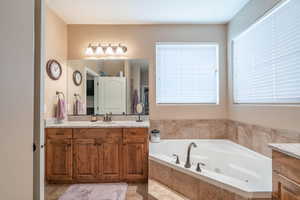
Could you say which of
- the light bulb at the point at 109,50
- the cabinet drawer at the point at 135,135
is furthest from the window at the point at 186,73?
the cabinet drawer at the point at 135,135

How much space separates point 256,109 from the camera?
271 centimetres

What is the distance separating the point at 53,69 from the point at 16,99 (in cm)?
236

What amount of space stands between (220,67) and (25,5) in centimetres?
322

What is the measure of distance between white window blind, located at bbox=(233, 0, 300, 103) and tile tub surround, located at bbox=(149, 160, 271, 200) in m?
1.17

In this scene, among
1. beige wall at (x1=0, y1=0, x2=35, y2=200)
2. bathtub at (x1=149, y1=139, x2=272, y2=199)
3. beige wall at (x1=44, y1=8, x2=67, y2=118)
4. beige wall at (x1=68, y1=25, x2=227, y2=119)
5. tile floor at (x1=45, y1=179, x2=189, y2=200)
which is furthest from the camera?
beige wall at (x1=68, y1=25, x2=227, y2=119)

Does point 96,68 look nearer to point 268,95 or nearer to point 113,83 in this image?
point 113,83

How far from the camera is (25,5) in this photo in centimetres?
107

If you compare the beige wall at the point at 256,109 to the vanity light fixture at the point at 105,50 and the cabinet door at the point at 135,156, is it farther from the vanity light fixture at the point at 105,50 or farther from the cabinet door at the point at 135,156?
the vanity light fixture at the point at 105,50

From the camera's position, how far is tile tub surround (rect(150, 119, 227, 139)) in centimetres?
360

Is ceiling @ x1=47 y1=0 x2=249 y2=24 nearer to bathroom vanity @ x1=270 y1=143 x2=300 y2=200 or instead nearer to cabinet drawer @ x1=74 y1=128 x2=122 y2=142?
cabinet drawer @ x1=74 y1=128 x2=122 y2=142

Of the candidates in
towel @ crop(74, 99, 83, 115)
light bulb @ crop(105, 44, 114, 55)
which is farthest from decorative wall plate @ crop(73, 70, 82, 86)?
light bulb @ crop(105, 44, 114, 55)

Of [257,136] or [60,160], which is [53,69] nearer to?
[60,160]

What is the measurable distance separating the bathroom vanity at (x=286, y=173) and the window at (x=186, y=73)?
2.26 metres

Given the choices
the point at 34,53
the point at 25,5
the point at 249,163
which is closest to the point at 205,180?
the point at 249,163
